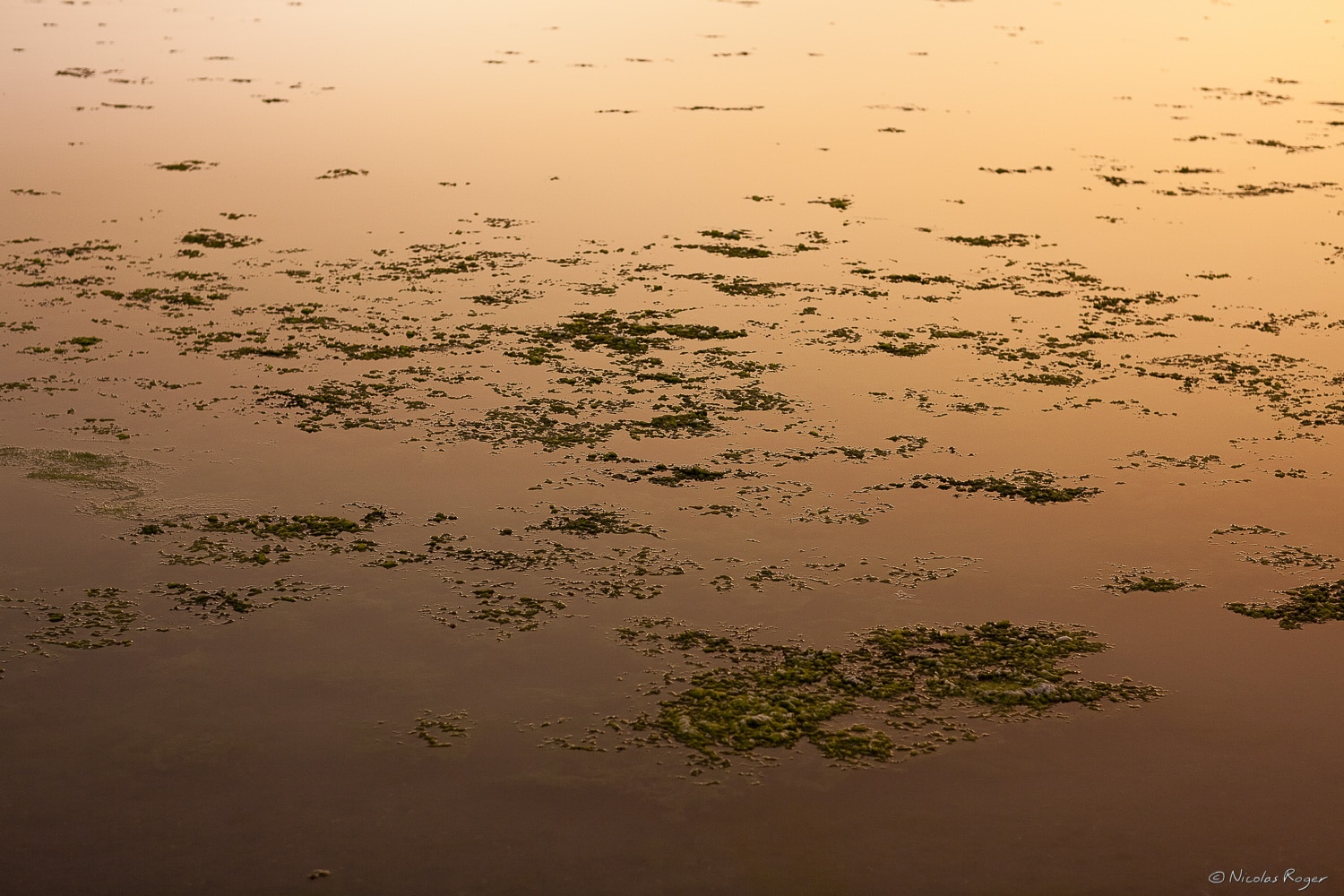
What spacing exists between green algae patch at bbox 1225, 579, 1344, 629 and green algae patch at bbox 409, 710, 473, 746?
3.21m

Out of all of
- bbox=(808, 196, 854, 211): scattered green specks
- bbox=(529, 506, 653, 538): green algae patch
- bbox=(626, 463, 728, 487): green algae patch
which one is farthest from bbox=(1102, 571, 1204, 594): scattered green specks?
bbox=(808, 196, 854, 211): scattered green specks

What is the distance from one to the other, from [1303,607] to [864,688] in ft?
6.76

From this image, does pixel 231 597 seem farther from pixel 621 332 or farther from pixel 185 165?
pixel 185 165

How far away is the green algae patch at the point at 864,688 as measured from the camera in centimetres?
466

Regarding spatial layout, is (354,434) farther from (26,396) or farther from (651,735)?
(651,735)

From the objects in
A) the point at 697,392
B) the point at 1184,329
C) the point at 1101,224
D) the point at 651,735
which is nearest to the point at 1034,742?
the point at 651,735

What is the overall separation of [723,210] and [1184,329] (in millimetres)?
4073

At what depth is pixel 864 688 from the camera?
4.93 metres

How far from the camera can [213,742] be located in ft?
15.1

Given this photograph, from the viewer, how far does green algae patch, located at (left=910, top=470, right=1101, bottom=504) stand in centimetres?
656

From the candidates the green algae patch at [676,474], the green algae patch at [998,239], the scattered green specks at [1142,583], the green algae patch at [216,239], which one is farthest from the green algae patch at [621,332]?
the scattered green specks at [1142,583]

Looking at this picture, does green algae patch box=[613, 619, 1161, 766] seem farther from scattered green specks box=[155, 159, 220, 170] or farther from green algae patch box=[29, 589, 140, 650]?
scattered green specks box=[155, 159, 220, 170]

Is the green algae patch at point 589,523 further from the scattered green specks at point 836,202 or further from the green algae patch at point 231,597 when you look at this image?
the scattered green specks at point 836,202

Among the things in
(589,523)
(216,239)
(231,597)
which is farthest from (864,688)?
(216,239)
